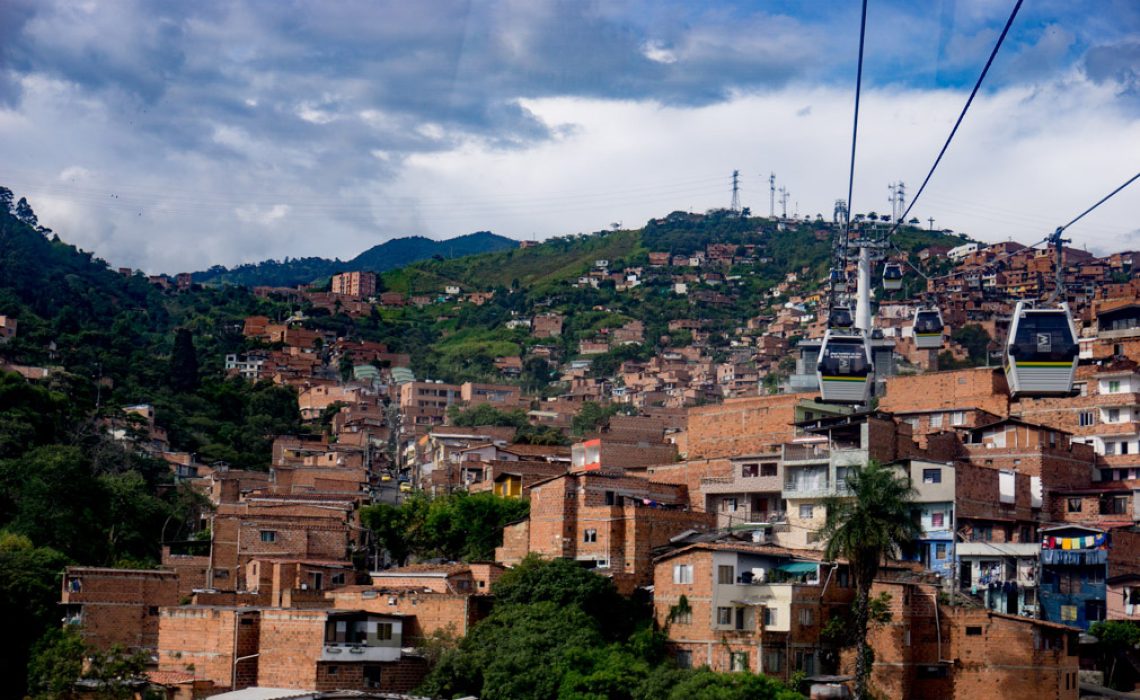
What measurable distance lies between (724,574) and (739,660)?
2.36 meters

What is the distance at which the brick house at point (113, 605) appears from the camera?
143 feet

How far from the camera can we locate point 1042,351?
96.3ft

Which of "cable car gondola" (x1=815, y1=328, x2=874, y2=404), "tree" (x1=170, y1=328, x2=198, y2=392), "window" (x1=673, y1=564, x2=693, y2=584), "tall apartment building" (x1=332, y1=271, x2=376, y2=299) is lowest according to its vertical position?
"window" (x1=673, y1=564, x2=693, y2=584)

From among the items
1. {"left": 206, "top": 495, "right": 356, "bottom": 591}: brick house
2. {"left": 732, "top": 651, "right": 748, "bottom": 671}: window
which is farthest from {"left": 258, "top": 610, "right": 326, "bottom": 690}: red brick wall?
{"left": 732, "top": 651, "right": 748, "bottom": 671}: window

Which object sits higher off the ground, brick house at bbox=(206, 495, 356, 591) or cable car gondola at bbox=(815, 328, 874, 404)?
cable car gondola at bbox=(815, 328, 874, 404)

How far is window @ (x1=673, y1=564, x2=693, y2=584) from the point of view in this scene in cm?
4000

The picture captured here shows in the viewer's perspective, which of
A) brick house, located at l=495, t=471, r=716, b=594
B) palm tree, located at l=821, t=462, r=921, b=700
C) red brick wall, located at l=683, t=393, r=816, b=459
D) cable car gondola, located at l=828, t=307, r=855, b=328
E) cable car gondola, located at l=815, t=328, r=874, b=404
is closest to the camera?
cable car gondola, located at l=815, t=328, r=874, b=404

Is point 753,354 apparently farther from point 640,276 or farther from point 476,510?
point 476,510

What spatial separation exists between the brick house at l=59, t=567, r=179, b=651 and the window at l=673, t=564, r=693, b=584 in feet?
50.3

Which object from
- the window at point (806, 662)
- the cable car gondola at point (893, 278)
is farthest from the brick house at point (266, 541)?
the cable car gondola at point (893, 278)

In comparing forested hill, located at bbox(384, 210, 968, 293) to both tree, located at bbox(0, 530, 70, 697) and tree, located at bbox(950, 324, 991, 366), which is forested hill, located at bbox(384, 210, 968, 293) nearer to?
tree, located at bbox(950, 324, 991, 366)

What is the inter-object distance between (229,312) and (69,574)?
106036mm

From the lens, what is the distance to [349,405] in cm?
10150

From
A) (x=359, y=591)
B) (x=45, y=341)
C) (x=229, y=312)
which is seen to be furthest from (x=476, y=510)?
(x=229, y=312)
